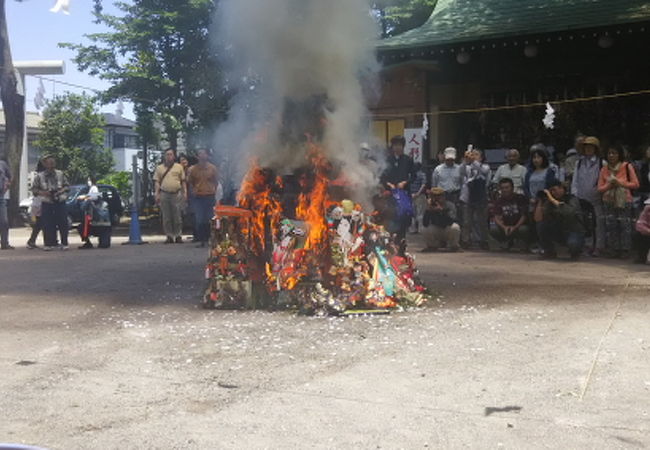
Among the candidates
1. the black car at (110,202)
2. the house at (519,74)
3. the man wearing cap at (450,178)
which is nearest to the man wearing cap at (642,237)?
the man wearing cap at (450,178)

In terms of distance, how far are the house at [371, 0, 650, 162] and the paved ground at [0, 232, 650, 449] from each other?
7.00m

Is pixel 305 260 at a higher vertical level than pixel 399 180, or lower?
lower

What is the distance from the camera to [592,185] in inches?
420

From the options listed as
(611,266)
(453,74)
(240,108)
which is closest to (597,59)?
(453,74)

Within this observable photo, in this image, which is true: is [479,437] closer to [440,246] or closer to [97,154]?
[440,246]

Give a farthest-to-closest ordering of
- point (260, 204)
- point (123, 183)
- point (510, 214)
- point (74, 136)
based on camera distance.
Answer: point (74, 136) → point (123, 183) → point (510, 214) → point (260, 204)

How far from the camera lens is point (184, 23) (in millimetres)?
24188

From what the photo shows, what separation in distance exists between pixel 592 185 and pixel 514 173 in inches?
54.2

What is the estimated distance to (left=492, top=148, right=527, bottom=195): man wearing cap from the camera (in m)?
11.6

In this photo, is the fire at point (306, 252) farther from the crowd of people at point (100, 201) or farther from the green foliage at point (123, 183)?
the green foliage at point (123, 183)

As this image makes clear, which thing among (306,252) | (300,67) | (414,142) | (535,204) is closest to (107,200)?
(414,142)

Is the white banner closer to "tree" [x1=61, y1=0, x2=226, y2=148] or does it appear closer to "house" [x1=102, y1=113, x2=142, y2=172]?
Result: "tree" [x1=61, y1=0, x2=226, y2=148]

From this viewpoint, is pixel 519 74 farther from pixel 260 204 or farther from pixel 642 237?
pixel 260 204

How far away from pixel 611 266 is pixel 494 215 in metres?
2.57
